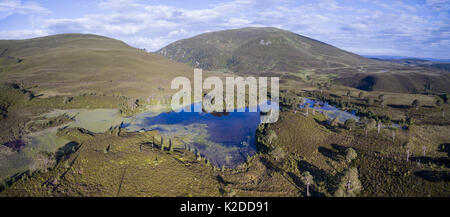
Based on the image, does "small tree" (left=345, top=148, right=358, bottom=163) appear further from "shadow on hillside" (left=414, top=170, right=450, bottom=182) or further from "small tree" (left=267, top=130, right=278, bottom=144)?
"small tree" (left=267, top=130, right=278, bottom=144)

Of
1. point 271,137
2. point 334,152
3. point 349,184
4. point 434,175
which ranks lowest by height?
point 349,184

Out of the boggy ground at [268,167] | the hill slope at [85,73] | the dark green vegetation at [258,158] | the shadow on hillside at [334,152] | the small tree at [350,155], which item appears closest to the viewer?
the boggy ground at [268,167]

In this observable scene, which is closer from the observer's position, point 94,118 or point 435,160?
point 435,160

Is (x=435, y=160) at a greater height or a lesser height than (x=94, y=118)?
lesser

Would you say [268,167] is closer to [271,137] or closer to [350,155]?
[271,137]

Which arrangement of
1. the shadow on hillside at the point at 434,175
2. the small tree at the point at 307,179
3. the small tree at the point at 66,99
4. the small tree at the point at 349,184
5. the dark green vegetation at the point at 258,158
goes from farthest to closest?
the small tree at the point at 66,99 < the shadow on hillside at the point at 434,175 < the small tree at the point at 307,179 < the dark green vegetation at the point at 258,158 < the small tree at the point at 349,184

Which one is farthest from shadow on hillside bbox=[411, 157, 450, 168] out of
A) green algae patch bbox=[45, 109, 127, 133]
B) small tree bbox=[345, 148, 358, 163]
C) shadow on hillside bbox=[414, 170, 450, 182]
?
green algae patch bbox=[45, 109, 127, 133]

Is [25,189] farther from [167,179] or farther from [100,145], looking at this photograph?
[167,179]

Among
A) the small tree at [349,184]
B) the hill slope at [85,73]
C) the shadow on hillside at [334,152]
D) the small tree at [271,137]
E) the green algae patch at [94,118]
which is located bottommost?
the small tree at [349,184]

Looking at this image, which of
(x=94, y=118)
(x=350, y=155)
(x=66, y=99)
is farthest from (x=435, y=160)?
(x=66, y=99)

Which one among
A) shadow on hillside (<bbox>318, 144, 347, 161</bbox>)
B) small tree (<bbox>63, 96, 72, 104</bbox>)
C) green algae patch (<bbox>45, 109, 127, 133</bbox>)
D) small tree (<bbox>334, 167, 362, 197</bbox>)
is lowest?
small tree (<bbox>334, 167, 362, 197</bbox>)

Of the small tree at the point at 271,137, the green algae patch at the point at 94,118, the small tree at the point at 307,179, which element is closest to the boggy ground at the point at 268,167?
the small tree at the point at 271,137

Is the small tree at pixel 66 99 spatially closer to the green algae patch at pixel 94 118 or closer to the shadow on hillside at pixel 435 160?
the green algae patch at pixel 94 118
